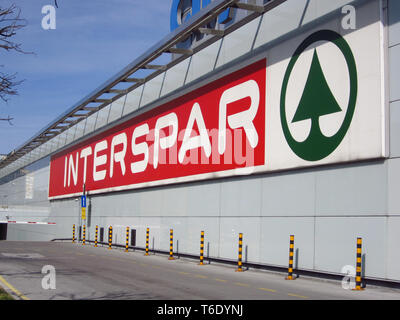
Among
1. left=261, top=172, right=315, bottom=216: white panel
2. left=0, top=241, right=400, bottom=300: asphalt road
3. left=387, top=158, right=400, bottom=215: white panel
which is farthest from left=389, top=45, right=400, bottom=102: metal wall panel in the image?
left=0, top=241, right=400, bottom=300: asphalt road

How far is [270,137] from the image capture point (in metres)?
17.0

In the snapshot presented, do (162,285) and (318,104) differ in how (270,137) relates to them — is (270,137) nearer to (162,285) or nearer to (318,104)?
(318,104)

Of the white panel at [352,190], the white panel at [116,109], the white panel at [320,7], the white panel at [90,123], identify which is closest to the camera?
the white panel at [352,190]

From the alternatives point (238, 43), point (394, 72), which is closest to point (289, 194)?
point (394, 72)

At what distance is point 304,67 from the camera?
→ 15703 mm

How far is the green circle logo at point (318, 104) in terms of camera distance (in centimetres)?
1397

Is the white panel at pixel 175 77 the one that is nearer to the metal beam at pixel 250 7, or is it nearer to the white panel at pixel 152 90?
the white panel at pixel 152 90

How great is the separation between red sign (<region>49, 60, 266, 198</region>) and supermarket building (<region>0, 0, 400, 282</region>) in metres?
0.07

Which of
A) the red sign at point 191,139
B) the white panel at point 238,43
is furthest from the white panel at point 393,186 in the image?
the white panel at point 238,43

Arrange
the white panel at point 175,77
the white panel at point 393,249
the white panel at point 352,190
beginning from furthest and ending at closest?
the white panel at point 175,77
the white panel at point 352,190
the white panel at point 393,249

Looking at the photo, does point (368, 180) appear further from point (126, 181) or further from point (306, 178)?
point (126, 181)

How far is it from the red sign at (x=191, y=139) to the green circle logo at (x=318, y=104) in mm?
1905

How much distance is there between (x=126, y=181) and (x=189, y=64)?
8430mm
